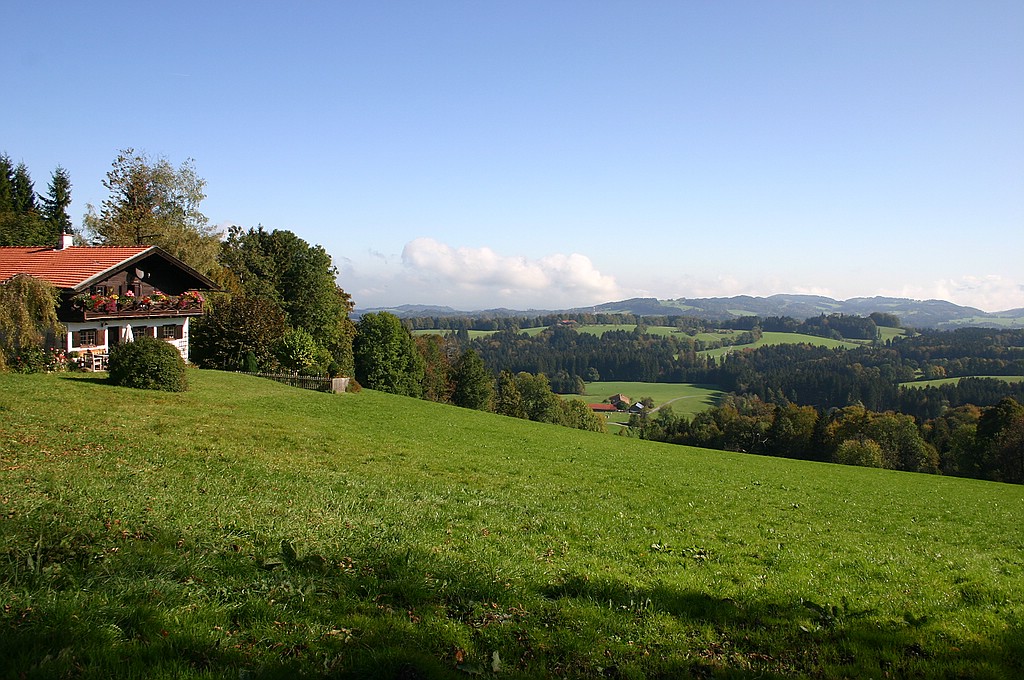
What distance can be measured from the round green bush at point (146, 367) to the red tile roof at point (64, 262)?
11828 mm

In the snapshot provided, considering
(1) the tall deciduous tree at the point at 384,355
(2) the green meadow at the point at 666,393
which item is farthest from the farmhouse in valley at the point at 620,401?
(1) the tall deciduous tree at the point at 384,355

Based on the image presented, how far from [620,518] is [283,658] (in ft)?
29.8

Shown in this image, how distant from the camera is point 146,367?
81.1 ft

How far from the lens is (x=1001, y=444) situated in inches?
2586

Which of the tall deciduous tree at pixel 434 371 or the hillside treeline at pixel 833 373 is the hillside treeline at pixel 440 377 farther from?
the hillside treeline at pixel 833 373

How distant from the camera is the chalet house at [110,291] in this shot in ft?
110

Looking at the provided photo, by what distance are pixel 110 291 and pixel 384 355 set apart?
1348 inches

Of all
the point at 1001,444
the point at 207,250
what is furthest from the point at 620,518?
the point at 1001,444

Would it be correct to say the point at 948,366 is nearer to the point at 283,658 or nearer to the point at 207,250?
the point at 207,250

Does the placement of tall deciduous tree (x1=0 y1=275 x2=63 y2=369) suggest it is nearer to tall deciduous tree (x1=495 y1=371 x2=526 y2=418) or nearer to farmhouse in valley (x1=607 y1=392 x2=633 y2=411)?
tall deciduous tree (x1=495 y1=371 x2=526 y2=418)

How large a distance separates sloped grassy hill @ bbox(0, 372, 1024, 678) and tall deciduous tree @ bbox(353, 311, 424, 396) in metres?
50.5

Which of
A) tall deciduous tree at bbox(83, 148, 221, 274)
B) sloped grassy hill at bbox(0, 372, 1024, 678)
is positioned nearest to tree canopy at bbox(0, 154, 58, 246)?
tall deciduous tree at bbox(83, 148, 221, 274)

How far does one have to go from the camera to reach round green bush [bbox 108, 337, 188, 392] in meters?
24.7

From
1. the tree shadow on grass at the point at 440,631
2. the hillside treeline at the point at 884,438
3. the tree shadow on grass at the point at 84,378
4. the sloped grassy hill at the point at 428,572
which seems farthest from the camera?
the hillside treeline at the point at 884,438
